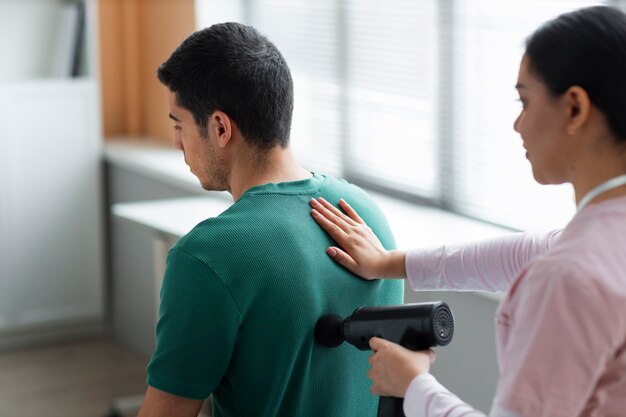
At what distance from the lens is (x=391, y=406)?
1.30 meters

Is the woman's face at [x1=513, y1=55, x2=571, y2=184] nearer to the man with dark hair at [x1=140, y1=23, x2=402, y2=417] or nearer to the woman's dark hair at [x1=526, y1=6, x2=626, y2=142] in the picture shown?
the woman's dark hair at [x1=526, y1=6, x2=626, y2=142]

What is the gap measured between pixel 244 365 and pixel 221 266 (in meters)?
0.15

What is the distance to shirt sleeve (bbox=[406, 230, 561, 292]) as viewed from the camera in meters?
1.48

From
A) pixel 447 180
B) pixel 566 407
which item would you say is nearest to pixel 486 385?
pixel 447 180

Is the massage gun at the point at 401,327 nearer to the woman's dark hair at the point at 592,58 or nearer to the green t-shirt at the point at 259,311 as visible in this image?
the green t-shirt at the point at 259,311

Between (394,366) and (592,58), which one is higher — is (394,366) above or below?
below

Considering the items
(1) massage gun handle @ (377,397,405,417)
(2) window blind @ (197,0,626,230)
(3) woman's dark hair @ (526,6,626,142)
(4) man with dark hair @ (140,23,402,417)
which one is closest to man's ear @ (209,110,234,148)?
(4) man with dark hair @ (140,23,402,417)

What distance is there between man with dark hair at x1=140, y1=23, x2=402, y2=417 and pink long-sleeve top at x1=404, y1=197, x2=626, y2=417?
0.40 m

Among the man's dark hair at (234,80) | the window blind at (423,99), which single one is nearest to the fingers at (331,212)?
the man's dark hair at (234,80)

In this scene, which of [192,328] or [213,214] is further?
[213,214]

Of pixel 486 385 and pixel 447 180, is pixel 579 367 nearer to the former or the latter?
pixel 486 385

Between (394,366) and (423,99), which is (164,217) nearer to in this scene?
(423,99)

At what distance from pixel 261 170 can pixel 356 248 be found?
0.19 meters

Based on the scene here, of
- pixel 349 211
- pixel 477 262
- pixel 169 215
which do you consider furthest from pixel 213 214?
pixel 477 262
